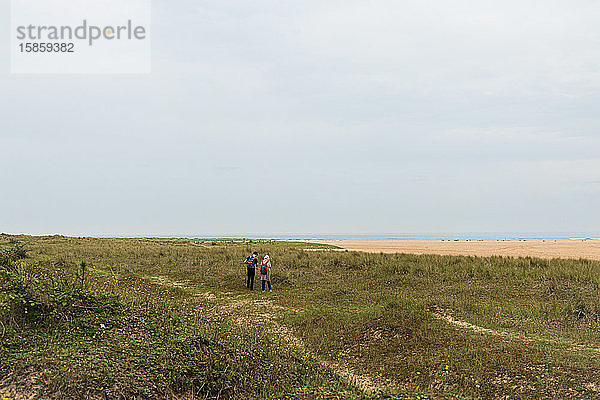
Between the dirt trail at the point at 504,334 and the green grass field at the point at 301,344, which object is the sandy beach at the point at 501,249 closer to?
the green grass field at the point at 301,344

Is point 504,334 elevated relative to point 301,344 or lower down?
elevated

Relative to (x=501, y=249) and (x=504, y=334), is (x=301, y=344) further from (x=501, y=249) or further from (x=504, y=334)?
(x=501, y=249)

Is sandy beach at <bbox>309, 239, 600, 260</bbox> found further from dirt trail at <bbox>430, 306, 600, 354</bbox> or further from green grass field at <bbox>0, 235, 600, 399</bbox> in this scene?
dirt trail at <bbox>430, 306, 600, 354</bbox>

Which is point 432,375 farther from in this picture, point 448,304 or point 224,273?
point 224,273

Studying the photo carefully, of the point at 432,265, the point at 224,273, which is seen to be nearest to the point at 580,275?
the point at 432,265

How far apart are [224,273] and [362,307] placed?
34.6 ft

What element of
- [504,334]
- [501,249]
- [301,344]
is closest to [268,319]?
[301,344]

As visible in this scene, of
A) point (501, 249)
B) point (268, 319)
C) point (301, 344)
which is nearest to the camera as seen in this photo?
point (301, 344)

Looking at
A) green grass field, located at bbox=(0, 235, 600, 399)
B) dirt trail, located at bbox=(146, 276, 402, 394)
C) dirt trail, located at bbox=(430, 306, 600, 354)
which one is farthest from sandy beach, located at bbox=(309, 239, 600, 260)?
dirt trail, located at bbox=(146, 276, 402, 394)

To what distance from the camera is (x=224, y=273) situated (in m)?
25.0

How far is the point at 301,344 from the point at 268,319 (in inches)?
126

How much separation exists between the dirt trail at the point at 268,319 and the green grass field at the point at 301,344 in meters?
0.07

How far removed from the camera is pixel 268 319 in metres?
15.3

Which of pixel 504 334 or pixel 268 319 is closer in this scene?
pixel 504 334
